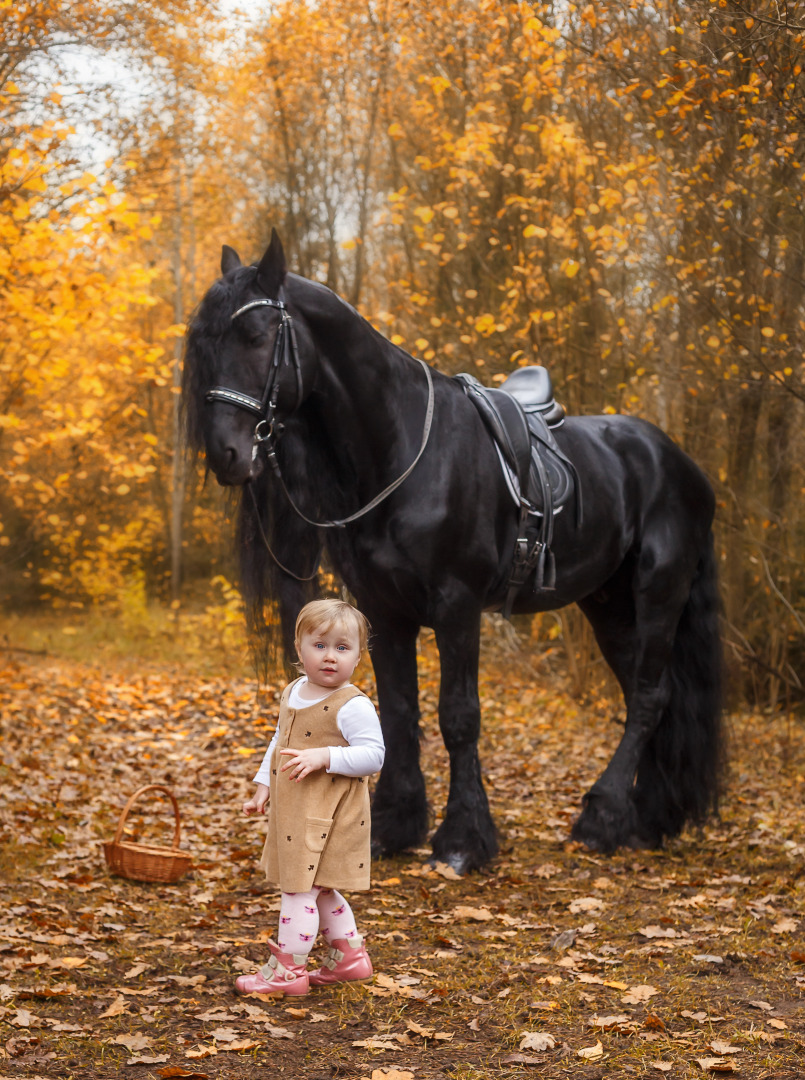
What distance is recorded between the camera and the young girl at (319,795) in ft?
10.4

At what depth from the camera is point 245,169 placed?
52.5ft

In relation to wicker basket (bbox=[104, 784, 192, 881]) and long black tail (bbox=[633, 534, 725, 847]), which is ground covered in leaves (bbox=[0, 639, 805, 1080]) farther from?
long black tail (bbox=[633, 534, 725, 847])

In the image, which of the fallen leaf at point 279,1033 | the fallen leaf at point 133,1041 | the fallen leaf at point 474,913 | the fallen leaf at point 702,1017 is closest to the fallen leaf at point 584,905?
the fallen leaf at point 474,913

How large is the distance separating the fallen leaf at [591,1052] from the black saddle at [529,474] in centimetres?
245

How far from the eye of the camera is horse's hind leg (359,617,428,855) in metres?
4.91

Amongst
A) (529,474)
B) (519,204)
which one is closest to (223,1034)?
(529,474)

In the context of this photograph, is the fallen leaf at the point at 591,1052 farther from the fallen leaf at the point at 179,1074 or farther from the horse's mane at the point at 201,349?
the horse's mane at the point at 201,349

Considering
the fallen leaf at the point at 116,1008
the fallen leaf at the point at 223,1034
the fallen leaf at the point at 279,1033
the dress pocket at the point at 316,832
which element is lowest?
the fallen leaf at the point at 116,1008

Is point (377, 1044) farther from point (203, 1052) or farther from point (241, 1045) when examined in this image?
point (203, 1052)

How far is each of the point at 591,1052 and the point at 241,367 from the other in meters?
2.73

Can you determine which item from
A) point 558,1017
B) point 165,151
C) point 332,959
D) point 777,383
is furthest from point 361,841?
point 165,151

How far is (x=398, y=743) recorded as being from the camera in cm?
496

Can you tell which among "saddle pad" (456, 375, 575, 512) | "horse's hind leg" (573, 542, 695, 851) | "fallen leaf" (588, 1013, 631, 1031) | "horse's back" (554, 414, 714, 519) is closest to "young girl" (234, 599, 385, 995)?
"fallen leaf" (588, 1013, 631, 1031)

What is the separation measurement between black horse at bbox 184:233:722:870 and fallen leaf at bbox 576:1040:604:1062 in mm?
1845
